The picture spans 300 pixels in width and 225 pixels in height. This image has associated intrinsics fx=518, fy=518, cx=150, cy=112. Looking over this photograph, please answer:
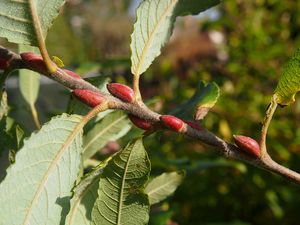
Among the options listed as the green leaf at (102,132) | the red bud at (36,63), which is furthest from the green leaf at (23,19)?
the green leaf at (102,132)

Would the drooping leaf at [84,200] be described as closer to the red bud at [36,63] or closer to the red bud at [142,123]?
the red bud at [142,123]

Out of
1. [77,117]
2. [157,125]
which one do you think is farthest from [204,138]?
[77,117]

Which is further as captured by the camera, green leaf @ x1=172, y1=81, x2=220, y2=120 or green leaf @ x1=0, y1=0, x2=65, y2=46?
green leaf @ x1=172, y1=81, x2=220, y2=120

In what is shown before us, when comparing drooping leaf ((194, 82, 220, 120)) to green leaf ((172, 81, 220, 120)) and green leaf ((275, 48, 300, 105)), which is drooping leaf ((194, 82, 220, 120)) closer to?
green leaf ((172, 81, 220, 120))


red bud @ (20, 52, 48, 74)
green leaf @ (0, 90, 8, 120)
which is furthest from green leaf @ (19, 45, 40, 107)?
red bud @ (20, 52, 48, 74)

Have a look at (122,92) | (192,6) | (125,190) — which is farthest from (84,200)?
(192,6)

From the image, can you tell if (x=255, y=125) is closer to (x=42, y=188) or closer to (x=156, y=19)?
(x=156, y=19)
